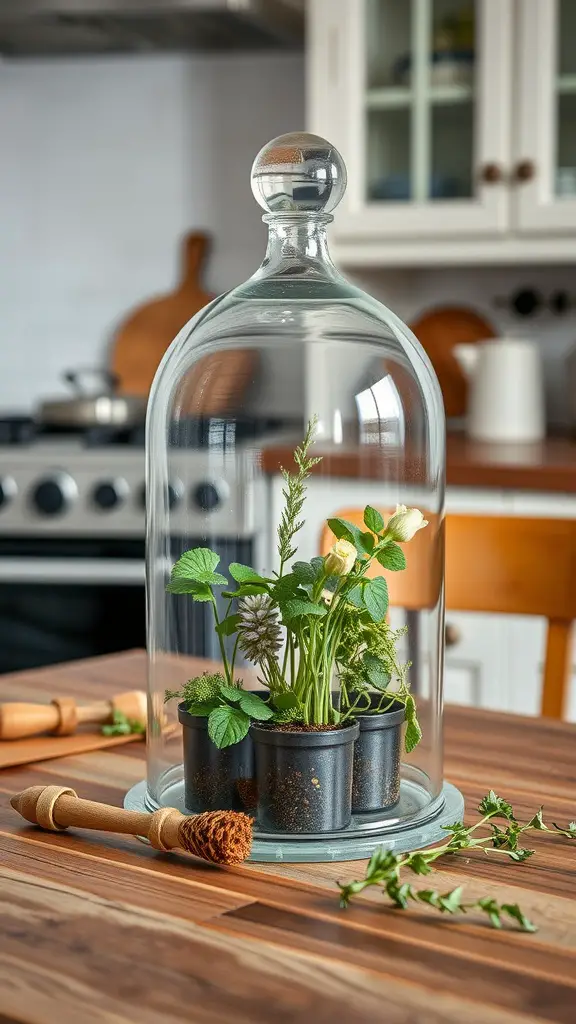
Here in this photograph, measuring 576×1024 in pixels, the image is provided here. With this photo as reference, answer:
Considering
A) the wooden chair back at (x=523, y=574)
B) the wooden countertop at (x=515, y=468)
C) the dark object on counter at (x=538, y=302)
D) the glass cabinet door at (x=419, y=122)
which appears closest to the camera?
the wooden chair back at (x=523, y=574)

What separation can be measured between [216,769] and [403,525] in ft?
0.61

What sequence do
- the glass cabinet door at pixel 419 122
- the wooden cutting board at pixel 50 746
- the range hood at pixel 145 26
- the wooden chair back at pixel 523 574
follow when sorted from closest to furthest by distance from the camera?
the wooden cutting board at pixel 50 746, the wooden chair back at pixel 523 574, the glass cabinet door at pixel 419 122, the range hood at pixel 145 26

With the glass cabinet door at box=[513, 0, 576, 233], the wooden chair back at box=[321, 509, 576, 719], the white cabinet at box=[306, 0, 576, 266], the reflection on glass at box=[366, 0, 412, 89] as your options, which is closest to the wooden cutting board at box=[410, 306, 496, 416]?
the white cabinet at box=[306, 0, 576, 266]

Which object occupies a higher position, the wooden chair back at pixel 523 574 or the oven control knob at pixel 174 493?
the oven control knob at pixel 174 493

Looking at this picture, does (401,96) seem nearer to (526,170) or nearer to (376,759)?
(526,170)

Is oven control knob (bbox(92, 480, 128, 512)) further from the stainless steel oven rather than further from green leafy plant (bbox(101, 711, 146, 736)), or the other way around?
green leafy plant (bbox(101, 711, 146, 736))

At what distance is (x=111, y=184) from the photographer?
122 inches

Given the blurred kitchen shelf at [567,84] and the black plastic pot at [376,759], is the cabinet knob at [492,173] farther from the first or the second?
the black plastic pot at [376,759]

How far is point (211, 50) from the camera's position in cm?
296

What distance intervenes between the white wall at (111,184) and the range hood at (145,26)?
0.07 m

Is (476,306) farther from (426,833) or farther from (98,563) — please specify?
(426,833)

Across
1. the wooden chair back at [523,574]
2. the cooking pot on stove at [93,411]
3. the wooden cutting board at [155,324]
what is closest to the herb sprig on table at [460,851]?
the wooden chair back at [523,574]

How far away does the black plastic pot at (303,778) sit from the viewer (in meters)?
0.72

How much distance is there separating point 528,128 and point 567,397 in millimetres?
604
